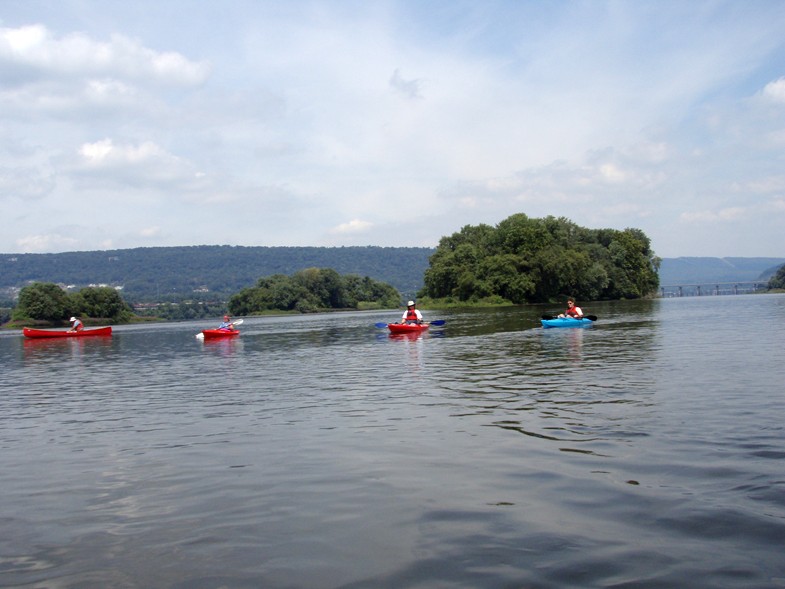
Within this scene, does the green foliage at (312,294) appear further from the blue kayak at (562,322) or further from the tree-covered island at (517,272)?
the blue kayak at (562,322)

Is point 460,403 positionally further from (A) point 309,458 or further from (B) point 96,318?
(B) point 96,318

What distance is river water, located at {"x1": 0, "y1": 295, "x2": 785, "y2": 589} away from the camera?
19.6 ft

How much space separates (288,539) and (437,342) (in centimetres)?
2803

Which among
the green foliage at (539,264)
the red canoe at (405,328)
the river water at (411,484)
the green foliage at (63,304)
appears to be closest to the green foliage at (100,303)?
the green foliage at (63,304)

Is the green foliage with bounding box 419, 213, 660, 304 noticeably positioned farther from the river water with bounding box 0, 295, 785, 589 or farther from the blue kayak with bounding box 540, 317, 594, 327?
the river water with bounding box 0, 295, 785, 589

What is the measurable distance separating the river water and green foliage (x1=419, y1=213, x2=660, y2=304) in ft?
267

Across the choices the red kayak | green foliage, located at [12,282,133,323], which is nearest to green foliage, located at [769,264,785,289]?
green foliage, located at [12,282,133,323]

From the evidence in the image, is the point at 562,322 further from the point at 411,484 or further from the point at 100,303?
the point at 100,303

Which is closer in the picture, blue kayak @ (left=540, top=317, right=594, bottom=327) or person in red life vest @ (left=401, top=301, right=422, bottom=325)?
blue kayak @ (left=540, top=317, right=594, bottom=327)

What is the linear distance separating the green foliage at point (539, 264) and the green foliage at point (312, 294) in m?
43.9

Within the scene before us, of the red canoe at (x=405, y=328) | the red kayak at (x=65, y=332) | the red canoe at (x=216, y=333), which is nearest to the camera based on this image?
the red canoe at (x=405, y=328)

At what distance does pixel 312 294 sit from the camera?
15462 cm

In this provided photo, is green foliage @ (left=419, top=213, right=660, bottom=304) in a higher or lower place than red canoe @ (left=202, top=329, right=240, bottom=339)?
higher

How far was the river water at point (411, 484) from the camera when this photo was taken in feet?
19.6
